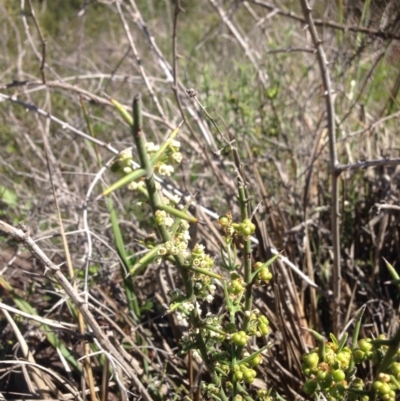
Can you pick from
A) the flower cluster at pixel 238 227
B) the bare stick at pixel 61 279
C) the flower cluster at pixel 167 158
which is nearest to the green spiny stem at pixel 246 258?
the flower cluster at pixel 238 227

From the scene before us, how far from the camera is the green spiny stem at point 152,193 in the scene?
62 cm

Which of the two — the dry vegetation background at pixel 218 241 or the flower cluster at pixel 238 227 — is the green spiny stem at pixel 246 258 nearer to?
the flower cluster at pixel 238 227

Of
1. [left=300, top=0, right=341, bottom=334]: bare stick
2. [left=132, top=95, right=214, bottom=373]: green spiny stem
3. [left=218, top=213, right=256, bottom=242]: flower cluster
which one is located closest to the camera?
[left=132, top=95, right=214, bottom=373]: green spiny stem

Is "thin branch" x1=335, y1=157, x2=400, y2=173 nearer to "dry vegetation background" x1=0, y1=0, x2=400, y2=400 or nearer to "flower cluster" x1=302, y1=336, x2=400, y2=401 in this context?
"dry vegetation background" x1=0, y1=0, x2=400, y2=400

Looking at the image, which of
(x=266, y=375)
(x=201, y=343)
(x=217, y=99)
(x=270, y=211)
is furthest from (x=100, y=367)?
(x=217, y=99)

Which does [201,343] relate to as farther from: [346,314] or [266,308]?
[346,314]

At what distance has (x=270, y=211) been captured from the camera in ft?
4.83

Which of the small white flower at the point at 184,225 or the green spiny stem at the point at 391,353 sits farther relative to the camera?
the small white flower at the point at 184,225

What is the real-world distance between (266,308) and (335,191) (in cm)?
35

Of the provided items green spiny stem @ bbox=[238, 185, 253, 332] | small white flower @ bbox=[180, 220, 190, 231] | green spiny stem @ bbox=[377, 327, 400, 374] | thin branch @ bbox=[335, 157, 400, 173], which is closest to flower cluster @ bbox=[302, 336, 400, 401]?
green spiny stem @ bbox=[377, 327, 400, 374]

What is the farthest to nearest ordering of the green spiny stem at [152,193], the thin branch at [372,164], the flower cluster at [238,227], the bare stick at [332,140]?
the bare stick at [332,140] < the thin branch at [372,164] < the flower cluster at [238,227] < the green spiny stem at [152,193]

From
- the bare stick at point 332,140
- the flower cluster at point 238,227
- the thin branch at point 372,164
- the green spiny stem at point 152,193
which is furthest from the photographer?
the bare stick at point 332,140

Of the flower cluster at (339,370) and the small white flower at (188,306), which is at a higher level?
the small white flower at (188,306)

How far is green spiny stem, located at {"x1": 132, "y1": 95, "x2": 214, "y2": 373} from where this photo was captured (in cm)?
62
